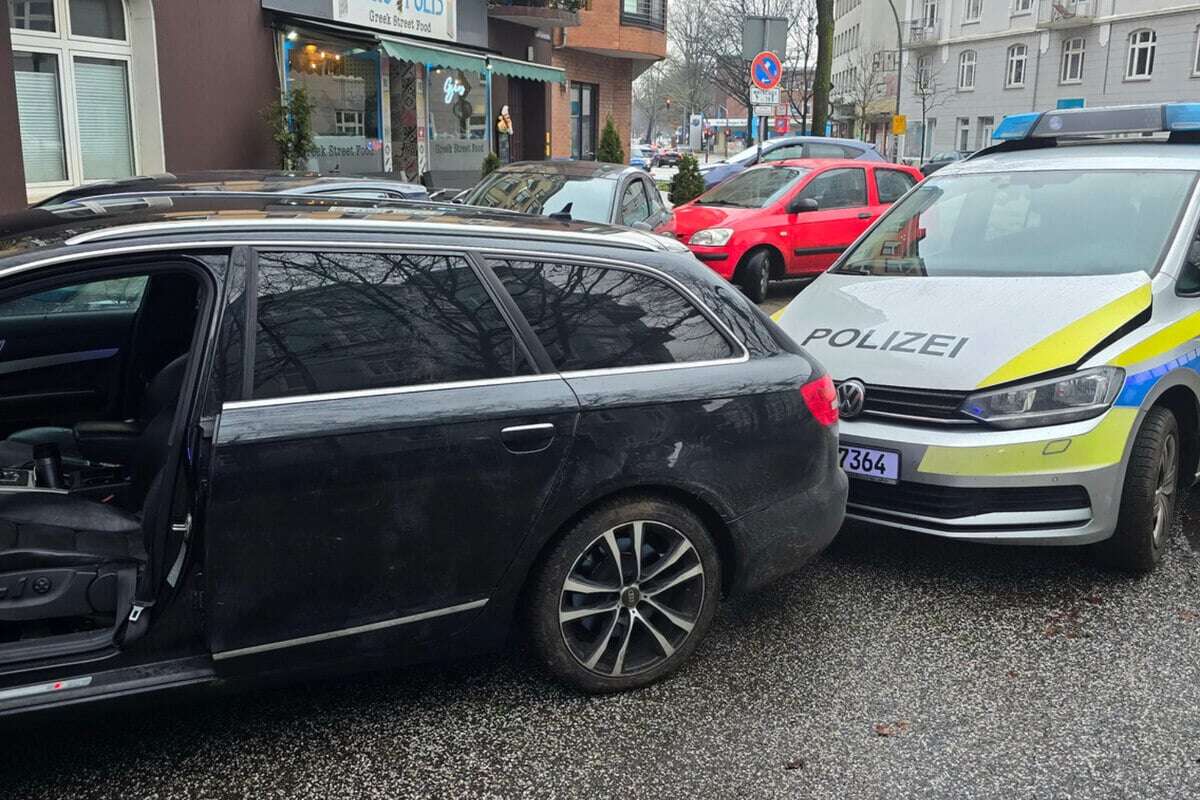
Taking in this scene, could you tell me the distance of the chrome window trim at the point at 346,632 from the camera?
3002 mm

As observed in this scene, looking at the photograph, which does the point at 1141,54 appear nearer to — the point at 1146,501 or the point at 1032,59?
the point at 1032,59

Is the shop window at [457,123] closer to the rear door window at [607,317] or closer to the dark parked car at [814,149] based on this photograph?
the dark parked car at [814,149]

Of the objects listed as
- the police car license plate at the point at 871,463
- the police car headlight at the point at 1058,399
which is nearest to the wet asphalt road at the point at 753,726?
the police car license plate at the point at 871,463

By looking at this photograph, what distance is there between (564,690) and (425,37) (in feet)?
56.3

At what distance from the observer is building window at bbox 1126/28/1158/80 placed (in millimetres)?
45531

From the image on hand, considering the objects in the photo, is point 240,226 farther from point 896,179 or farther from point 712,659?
point 896,179

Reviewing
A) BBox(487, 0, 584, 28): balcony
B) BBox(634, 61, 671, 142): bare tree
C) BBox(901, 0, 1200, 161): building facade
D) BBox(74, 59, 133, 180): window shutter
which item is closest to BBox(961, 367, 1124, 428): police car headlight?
BBox(74, 59, 133, 180): window shutter

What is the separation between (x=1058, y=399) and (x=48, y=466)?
12.2 ft

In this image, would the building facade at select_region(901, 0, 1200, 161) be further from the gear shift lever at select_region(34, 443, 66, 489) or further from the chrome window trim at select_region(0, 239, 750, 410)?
the gear shift lever at select_region(34, 443, 66, 489)

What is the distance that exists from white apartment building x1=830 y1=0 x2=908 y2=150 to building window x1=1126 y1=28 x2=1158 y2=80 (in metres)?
16.2

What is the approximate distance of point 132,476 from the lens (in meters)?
3.75

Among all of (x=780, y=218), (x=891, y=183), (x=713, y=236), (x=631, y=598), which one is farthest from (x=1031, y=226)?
(x=891, y=183)

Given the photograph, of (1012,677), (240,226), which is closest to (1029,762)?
(1012,677)

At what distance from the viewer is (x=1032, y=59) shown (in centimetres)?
5150
